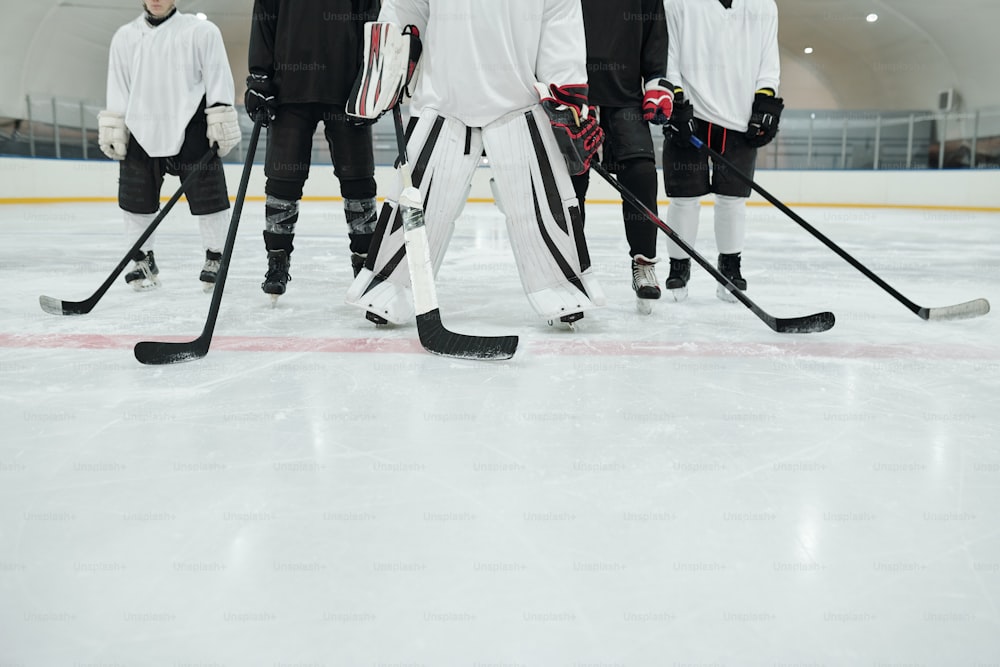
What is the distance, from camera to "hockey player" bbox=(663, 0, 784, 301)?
9.52ft

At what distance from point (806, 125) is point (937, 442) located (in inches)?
404

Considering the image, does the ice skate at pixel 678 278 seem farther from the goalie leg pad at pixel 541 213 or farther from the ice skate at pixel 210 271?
the ice skate at pixel 210 271

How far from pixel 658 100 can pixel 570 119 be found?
52 cm

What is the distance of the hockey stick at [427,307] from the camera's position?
1.97 m

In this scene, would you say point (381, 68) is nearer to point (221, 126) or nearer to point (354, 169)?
point (354, 169)

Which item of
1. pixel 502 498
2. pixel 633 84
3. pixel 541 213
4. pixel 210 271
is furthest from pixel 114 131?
pixel 502 498

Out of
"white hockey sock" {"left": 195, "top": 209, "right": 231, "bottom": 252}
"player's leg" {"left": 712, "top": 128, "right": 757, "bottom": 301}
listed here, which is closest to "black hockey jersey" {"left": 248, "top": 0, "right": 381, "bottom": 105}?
"white hockey sock" {"left": 195, "top": 209, "right": 231, "bottom": 252}

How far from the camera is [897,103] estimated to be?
12773 millimetres

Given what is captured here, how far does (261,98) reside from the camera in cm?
251

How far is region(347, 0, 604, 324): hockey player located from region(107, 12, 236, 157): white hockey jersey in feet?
3.63

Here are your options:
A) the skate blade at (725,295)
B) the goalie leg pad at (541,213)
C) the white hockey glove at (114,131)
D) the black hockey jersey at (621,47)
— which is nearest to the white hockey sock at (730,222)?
the skate blade at (725,295)

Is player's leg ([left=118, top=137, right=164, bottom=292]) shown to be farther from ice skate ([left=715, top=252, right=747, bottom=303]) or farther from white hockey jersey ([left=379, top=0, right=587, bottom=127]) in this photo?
ice skate ([left=715, top=252, right=747, bottom=303])

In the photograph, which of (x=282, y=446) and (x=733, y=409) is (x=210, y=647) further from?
(x=733, y=409)

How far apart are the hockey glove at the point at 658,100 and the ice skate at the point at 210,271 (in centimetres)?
162
